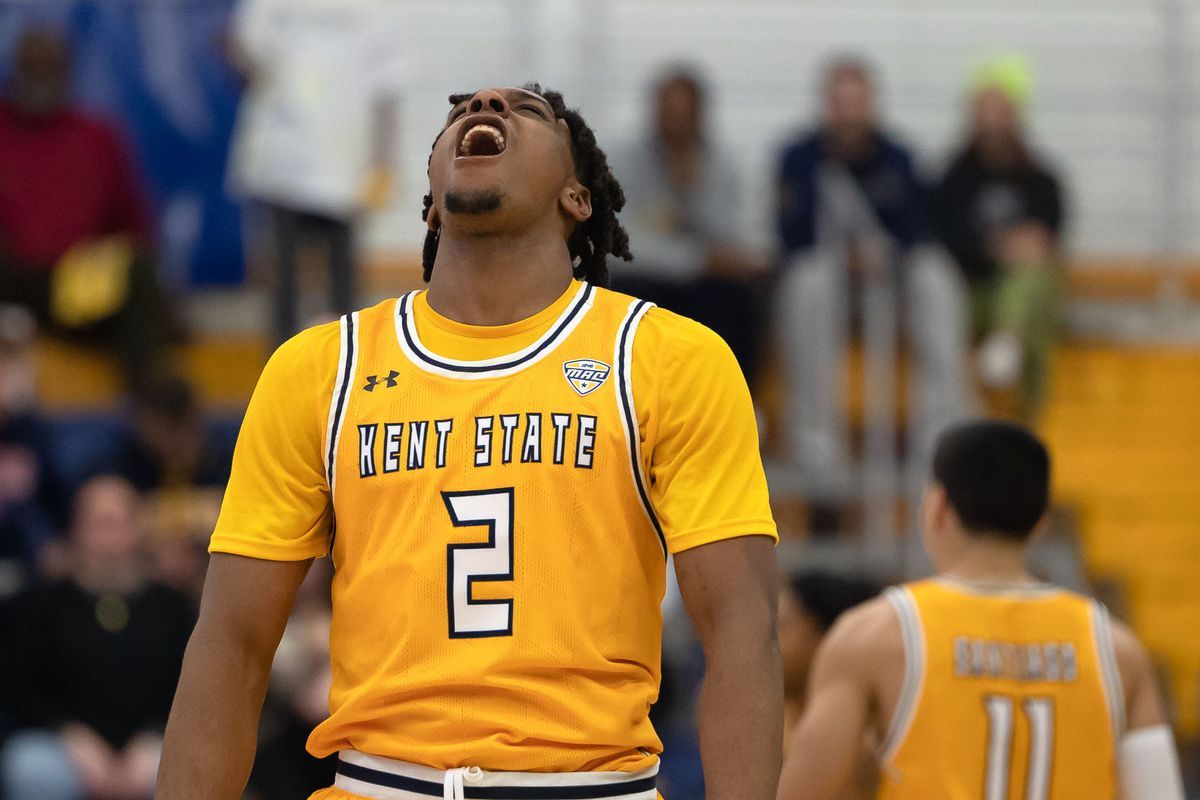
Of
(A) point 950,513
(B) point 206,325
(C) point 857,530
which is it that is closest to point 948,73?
(C) point 857,530

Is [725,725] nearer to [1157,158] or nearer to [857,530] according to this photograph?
[857,530]

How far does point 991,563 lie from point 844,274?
5435mm

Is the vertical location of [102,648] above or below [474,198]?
below

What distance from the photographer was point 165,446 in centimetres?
905

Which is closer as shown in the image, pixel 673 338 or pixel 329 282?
pixel 673 338

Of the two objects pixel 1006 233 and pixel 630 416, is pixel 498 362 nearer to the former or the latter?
pixel 630 416

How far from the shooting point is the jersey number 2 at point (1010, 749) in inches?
178

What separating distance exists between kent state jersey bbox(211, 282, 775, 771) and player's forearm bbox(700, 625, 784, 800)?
0.59 ft

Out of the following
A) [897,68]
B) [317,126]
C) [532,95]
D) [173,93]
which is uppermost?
[897,68]

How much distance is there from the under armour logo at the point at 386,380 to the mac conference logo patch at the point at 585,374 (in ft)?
Result: 1.00

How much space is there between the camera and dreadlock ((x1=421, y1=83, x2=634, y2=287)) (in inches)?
152

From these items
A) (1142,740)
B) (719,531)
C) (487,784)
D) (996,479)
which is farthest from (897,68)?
(487,784)

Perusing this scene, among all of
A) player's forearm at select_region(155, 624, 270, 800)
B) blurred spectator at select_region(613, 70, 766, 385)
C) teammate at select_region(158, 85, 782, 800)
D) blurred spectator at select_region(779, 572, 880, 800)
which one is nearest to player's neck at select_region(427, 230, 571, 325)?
teammate at select_region(158, 85, 782, 800)

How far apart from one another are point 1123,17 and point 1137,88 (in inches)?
19.3
